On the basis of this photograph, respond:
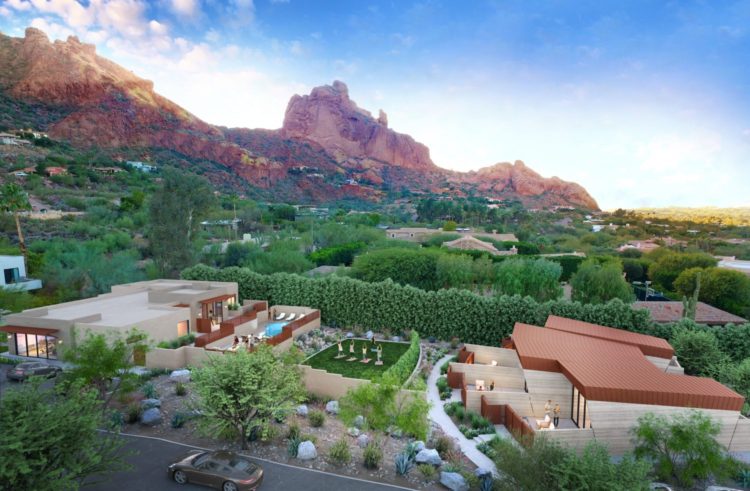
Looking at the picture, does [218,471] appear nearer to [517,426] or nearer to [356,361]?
[517,426]

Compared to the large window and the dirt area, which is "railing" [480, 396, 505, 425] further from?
the large window

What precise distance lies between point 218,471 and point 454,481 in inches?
254

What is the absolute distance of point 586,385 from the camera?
14.1 m

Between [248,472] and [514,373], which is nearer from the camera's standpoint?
[248,472]

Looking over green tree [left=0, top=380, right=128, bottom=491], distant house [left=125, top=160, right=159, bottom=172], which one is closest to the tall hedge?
green tree [left=0, top=380, right=128, bottom=491]

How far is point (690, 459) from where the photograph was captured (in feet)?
39.8

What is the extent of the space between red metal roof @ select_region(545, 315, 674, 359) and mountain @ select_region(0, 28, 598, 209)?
287 ft

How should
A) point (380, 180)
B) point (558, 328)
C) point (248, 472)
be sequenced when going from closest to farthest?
1. point (248, 472)
2. point (558, 328)
3. point (380, 180)

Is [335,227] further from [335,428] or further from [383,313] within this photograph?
[335,428]

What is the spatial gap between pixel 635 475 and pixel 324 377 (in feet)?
39.8

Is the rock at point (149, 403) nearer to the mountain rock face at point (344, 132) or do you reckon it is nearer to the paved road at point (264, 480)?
the paved road at point (264, 480)

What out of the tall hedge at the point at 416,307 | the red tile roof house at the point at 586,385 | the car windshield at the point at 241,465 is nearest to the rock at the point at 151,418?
the car windshield at the point at 241,465

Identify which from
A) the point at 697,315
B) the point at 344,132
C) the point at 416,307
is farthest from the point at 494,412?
the point at 344,132

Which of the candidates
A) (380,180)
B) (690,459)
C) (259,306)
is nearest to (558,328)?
(690,459)
